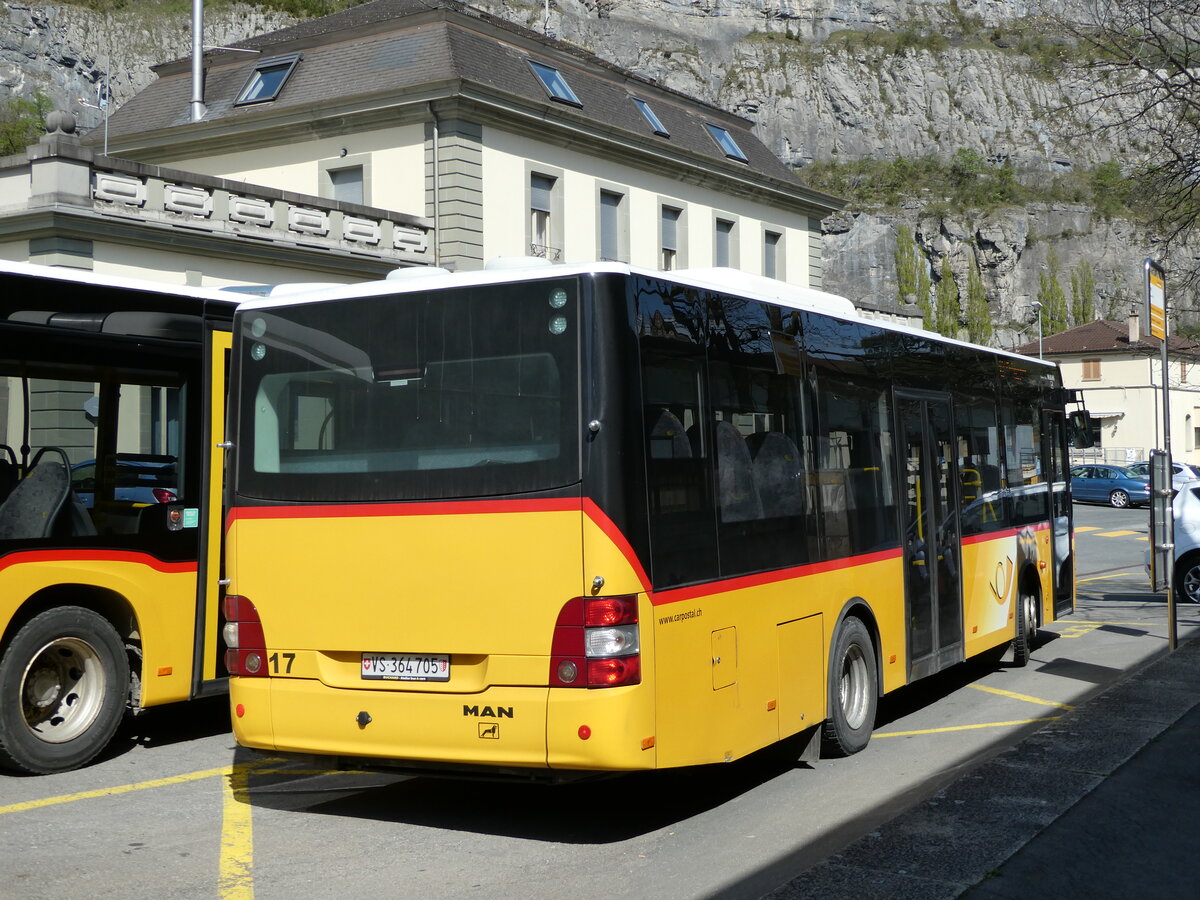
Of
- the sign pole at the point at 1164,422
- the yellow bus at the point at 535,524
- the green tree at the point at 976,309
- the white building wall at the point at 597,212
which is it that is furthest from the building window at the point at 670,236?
the green tree at the point at 976,309

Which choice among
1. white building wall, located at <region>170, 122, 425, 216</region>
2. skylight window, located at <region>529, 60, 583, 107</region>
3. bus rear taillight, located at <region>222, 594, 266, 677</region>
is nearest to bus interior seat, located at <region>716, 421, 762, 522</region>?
bus rear taillight, located at <region>222, 594, 266, 677</region>

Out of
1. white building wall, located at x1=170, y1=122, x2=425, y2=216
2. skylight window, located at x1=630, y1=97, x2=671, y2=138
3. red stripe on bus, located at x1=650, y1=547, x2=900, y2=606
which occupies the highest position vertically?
skylight window, located at x1=630, y1=97, x2=671, y2=138

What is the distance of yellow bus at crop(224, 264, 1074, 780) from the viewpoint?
6.05 m

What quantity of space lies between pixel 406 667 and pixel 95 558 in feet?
9.15

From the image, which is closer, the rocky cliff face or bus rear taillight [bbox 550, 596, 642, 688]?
bus rear taillight [bbox 550, 596, 642, 688]

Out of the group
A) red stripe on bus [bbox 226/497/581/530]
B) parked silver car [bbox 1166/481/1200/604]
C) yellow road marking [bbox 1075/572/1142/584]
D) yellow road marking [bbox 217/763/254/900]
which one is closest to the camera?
yellow road marking [bbox 217/763/254/900]

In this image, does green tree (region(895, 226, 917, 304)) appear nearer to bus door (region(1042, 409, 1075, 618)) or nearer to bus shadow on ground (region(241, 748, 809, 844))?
bus door (region(1042, 409, 1075, 618))

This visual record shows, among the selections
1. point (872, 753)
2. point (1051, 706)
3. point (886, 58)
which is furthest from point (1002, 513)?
point (886, 58)

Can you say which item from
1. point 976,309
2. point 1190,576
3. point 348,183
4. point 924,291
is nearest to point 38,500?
point 1190,576

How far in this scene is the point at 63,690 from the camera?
8.24 m

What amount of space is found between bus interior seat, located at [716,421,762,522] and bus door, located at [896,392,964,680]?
8.39ft

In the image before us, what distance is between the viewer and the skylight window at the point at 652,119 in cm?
3912

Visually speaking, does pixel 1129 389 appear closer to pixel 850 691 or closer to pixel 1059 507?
pixel 1059 507

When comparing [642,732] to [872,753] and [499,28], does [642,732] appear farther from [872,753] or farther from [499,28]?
[499,28]
